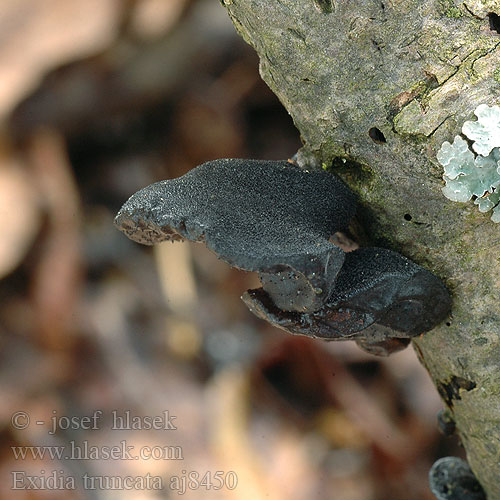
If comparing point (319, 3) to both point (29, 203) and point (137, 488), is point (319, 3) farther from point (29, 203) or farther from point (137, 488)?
point (29, 203)

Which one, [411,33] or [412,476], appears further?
[412,476]

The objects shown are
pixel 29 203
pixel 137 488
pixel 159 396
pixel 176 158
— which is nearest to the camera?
pixel 137 488

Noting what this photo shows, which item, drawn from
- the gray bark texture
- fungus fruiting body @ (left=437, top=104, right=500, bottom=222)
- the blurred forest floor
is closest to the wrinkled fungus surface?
the gray bark texture

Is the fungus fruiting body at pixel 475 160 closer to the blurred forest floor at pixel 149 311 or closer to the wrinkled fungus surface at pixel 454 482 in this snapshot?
the wrinkled fungus surface at pixel 454 482

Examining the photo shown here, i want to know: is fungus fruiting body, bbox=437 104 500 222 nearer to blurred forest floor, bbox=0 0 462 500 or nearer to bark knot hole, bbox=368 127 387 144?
bark knot hole, bbox=368 127 387 144

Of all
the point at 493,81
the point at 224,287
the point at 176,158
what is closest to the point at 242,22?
the point at 493,81

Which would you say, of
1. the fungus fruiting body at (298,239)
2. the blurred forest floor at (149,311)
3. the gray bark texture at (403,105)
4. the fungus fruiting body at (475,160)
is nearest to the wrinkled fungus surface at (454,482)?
the gray bark texture at (403,105)

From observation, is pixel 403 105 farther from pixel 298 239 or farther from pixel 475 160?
pixel 298 239

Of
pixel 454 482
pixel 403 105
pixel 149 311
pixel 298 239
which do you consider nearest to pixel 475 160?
pixel 403 105
